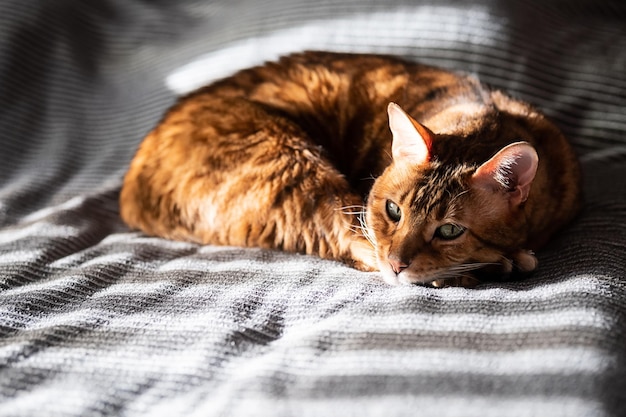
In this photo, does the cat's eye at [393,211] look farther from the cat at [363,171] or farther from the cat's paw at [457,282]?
the cat's paw at [457,282]

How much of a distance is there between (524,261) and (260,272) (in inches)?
22.3

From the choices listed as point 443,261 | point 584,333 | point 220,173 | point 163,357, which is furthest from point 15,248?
point 584,333

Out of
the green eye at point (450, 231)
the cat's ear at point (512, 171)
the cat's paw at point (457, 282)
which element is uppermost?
the cat's ear at point (512, 171)

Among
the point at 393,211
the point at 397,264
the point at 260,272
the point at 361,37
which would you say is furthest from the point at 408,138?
the point at 361,37

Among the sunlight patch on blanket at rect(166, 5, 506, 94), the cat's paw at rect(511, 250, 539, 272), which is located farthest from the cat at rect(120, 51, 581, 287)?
the sunlight patch on blanket at rect(166, 5, 506, 94)

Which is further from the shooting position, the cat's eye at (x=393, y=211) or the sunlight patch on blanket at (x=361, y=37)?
the sunlight patch on blanket at (x=361, y=37)

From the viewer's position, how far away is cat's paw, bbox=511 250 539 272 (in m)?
1.38

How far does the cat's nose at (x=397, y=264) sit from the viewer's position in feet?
4.34

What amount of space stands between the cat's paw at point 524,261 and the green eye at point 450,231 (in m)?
0.15

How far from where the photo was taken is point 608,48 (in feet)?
6.75

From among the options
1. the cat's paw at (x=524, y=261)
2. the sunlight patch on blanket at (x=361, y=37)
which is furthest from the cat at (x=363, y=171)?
the sunlight patch on blanket at (x=361, y=37)

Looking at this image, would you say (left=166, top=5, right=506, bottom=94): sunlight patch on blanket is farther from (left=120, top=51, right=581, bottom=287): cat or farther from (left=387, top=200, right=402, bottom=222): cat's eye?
(left=387, top=200, right=402, bottom=222): cat's eye

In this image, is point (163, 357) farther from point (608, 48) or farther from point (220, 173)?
point (608, 48)

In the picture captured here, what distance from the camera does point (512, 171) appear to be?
1.30m
